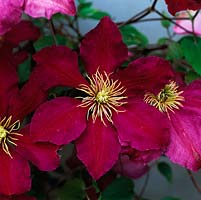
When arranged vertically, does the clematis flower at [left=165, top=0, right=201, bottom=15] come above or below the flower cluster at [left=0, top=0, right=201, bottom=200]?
above

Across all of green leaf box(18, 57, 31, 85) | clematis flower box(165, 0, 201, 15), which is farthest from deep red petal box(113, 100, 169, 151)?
green leaf box(18, 57, 31, 85)

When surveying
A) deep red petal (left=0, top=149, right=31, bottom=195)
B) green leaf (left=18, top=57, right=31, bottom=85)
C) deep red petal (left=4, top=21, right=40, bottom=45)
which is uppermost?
deep red petal (left=4, top=21, right=40, bottom=45)

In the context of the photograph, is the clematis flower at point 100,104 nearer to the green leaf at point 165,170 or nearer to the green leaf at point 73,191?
the green leaf at point 73,191

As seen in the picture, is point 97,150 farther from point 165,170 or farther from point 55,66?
point 165,170

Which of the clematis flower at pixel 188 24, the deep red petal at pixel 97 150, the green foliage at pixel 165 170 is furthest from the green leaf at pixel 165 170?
the deep red petal at pixel 97 150

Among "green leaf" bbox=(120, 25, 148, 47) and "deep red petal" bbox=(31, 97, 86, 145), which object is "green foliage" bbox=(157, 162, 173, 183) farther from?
"deep red petal" bbox=(31, 97, 86, 145)

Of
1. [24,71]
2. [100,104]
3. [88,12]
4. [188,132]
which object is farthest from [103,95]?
[88,12]
